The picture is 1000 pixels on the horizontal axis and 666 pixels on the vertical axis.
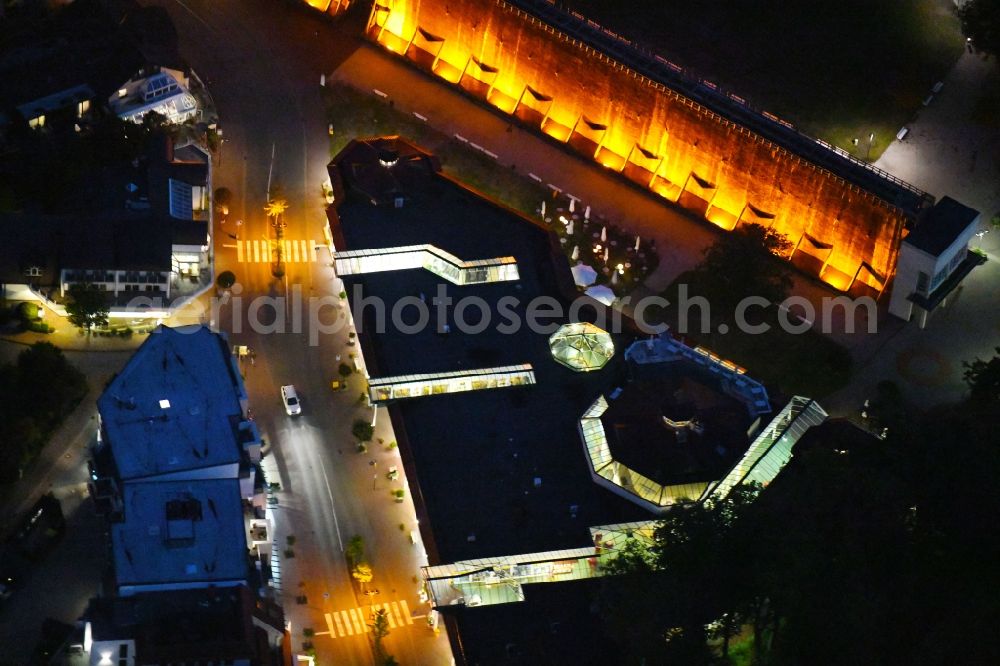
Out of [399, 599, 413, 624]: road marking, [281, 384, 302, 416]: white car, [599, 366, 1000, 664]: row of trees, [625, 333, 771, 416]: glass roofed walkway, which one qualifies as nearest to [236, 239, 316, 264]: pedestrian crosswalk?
[281, 384, 302, 416]: white car

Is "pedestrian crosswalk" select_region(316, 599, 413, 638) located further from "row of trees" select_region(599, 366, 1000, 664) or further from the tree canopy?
"row of trees" select_region(599, 366, 1000, 664)

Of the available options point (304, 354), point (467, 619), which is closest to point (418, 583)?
point (467, 619)

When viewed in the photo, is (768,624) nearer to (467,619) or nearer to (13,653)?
(467,619)

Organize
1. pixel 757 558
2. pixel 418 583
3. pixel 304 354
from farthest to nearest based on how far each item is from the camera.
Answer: pixel 304 354 < pixel 418 583 < pixel 757 558

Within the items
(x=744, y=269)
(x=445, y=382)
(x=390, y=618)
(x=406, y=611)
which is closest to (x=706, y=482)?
(x=445, y=382)

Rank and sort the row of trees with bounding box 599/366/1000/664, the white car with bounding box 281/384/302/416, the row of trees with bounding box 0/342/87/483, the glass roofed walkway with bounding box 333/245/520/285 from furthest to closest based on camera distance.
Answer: the glass roofed walkway with bounding box 333/245/520/285, the white car with bounding box 281/384/302/416, the row of trees with bounding box 0/342/87/483, the row of trees with bounding box 599/366/1000/664

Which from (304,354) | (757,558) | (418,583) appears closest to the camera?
(757,558)
